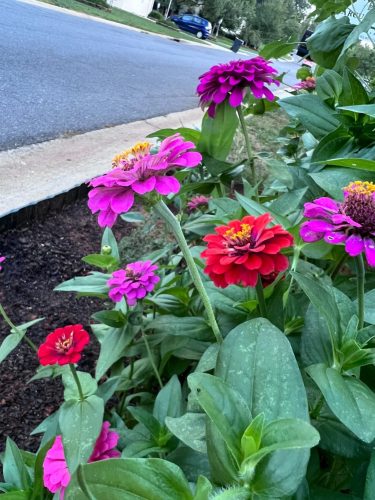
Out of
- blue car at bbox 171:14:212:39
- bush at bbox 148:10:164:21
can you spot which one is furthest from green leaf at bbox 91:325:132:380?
bush at bbox 148:10:164:21

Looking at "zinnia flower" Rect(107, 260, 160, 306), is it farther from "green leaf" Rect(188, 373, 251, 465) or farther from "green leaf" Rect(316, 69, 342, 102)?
"green leaf" Rect(316, 69, 342, 102)

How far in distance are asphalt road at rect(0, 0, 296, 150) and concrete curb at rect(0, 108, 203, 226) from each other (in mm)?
210

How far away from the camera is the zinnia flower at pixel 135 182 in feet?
2.33

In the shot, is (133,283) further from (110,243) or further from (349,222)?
(349,222)

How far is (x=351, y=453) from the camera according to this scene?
2.38 ft

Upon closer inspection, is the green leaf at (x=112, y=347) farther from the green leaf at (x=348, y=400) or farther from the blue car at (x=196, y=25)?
the blue car at (x=196, y=25)

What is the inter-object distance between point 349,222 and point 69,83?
4380 mm

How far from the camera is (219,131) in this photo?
131 cm

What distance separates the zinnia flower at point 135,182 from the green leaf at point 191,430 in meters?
0.30

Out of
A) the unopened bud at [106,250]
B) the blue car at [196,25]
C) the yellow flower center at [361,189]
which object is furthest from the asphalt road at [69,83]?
the blue car at [196,25]

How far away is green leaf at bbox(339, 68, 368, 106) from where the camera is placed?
3.67 feet

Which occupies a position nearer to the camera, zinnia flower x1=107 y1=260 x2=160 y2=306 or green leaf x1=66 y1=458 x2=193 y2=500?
green leaf x1=66 y1=458 x2=193 y2=500

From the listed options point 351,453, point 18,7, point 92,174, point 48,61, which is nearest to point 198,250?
point 351,453

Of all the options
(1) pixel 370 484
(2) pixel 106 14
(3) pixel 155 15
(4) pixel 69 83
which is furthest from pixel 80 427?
(3) pixel 155 15
